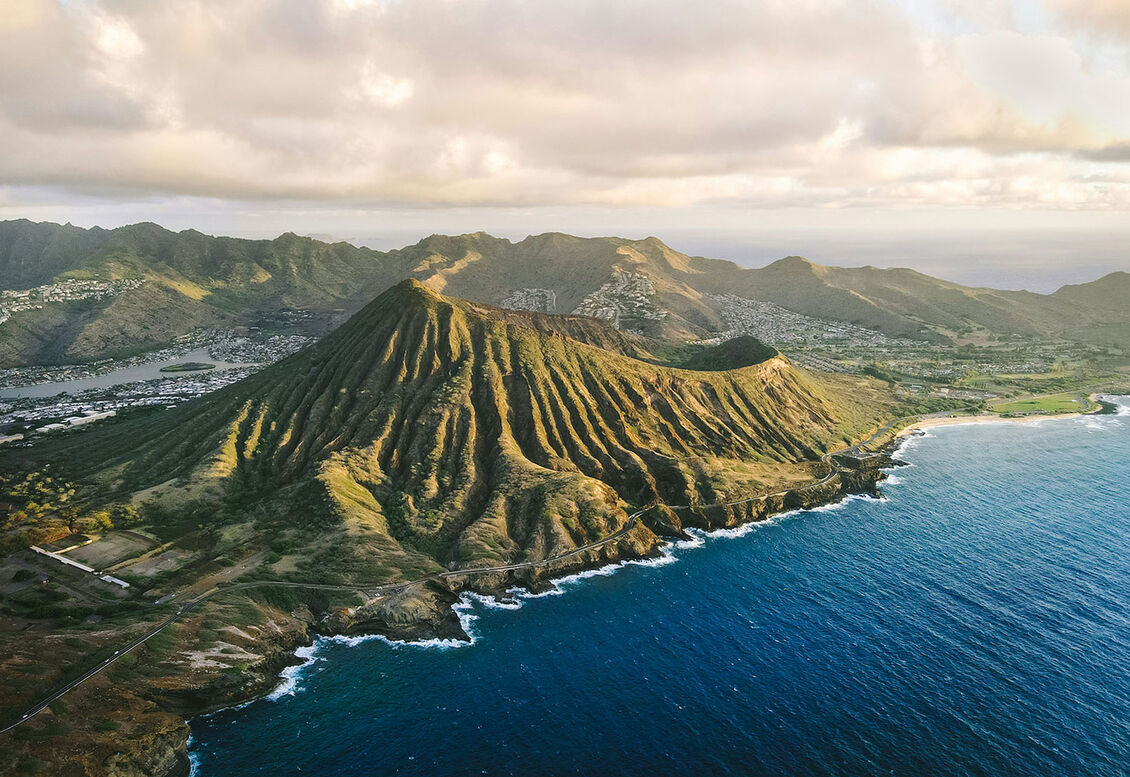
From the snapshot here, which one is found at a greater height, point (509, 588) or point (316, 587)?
point (316, 587)

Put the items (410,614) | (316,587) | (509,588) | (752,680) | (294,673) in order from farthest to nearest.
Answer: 1. (509,588)
2. (316,587)
3. (410,614)
4. (294,673)
5. (752,680)

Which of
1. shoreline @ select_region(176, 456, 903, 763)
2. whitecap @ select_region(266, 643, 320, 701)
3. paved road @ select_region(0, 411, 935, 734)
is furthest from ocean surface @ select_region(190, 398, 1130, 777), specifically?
paved road @ select_region(0, 411, 935, 734)

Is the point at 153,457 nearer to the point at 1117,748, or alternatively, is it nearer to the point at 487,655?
the point at 487,655

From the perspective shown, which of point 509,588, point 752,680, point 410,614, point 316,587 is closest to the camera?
point 752,680

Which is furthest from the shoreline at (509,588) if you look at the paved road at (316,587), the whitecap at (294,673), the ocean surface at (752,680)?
the ocean surface at (752,680)

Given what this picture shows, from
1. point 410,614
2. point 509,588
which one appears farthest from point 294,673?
point 509,588

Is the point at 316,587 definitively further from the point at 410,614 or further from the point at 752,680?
the point at 752,680

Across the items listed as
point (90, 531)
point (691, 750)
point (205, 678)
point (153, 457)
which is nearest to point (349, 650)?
point (205, 678)

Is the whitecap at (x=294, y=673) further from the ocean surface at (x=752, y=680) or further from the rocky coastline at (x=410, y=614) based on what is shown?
the rocky coastline at (x=410, y=614)

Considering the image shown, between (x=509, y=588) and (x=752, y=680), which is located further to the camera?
(x=509, y=588)
